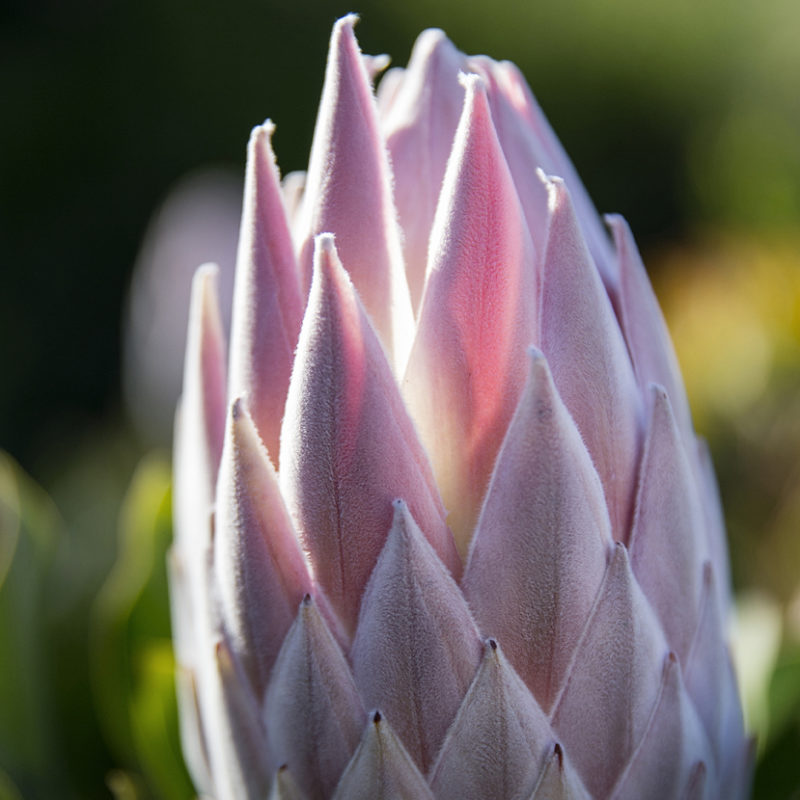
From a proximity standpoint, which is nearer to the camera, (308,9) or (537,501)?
(537,501)

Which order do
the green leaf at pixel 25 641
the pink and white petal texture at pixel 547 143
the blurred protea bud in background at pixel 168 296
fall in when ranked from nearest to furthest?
the pink and white petal texture at pixel 547 143, the green leaf at pixel 25 641, the blurred protea bud in background at pixel 168 296

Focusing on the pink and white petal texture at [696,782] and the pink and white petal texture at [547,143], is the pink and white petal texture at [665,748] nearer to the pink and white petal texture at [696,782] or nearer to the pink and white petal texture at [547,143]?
the pink and white petal texture at [696,782]

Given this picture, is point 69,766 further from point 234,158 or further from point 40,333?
point 234,158

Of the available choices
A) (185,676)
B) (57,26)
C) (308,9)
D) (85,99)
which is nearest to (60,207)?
(85,99)

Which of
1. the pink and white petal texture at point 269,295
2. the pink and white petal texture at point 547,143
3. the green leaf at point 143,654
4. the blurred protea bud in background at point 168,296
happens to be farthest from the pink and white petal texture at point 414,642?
the blurred protea bud in background at point 168,296

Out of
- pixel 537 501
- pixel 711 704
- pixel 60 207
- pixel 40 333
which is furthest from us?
pixel 60 207

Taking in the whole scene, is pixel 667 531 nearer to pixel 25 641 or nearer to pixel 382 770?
pixel 382 770

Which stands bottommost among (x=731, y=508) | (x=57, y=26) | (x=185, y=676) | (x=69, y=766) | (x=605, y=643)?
(x=69, y=766)
